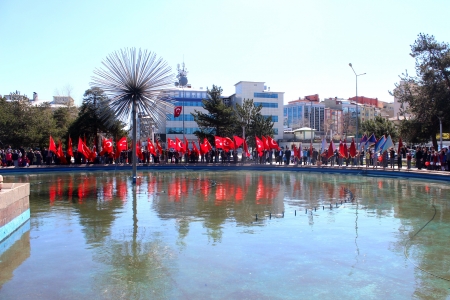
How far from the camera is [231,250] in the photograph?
8.88 m

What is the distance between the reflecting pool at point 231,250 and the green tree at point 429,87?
63.9 feet

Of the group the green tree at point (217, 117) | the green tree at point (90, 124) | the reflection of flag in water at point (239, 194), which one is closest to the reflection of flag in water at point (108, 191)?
the reflection of flag in water at point (239, 194)

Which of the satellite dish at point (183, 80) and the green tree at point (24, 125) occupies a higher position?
the satellite dish at point (183, 80)

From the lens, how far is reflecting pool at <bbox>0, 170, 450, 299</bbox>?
22.2 ft

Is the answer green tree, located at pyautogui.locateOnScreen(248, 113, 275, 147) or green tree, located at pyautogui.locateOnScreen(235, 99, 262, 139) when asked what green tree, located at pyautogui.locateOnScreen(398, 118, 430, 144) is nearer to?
green tree, located at pyautogui.locateOnScreen(248, 113, 275, 147)

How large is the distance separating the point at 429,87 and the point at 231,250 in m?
30.4

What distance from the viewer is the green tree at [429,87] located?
107ft

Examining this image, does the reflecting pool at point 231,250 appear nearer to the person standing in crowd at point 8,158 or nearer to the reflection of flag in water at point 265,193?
the reflection of flag in water at point 265,193

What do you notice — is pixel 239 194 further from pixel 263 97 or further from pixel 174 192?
pixel 263 97

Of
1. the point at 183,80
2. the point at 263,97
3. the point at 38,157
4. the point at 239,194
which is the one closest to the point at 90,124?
the point at 38,157

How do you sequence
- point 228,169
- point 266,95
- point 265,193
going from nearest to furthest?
point 265,193, point 228,169, point 266,95

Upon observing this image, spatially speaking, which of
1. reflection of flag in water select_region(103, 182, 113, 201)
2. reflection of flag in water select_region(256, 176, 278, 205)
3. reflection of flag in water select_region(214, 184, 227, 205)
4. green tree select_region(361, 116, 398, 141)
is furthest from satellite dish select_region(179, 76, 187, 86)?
reflection of flag in water select_region(256, 176, 278, 205)

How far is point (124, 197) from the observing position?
17.2 meters

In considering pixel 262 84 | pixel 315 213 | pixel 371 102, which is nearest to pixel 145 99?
pixel 315 213
